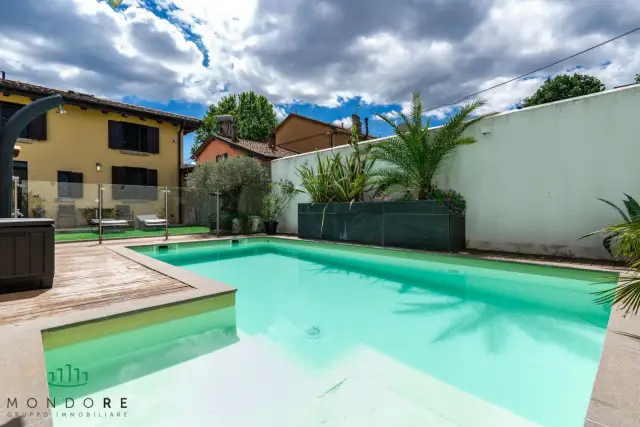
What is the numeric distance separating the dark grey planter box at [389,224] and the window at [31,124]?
11.9 meters

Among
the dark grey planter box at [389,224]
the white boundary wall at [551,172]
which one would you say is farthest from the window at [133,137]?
the white boundary wall at [551,172]

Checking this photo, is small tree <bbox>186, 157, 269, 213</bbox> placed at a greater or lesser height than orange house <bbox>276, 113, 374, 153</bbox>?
lesser

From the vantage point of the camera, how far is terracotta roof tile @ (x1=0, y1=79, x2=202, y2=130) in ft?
41.9

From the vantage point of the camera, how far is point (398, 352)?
3170 millimetres

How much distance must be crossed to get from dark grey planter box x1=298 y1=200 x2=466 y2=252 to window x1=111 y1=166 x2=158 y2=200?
6.39m

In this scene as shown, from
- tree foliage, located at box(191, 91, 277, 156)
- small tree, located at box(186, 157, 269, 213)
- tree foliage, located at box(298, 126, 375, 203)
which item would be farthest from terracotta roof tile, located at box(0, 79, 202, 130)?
tree foliage, located at box(191, 91, 277, 156)

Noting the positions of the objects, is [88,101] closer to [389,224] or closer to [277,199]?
[277,199]

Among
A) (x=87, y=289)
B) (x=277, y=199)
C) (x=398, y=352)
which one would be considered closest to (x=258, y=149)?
(x=277, y=199)

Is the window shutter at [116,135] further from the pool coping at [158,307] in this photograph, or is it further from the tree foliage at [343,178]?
the pool coping at [158,307]

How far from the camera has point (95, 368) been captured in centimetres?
273

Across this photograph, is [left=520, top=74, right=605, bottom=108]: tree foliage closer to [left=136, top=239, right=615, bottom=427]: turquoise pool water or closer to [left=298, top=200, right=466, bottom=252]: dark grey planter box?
[left=298, top=200, right=466, bottom=252]: dark grey planter box

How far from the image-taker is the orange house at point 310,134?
21578 millimetres

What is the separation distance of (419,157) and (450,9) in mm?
5338

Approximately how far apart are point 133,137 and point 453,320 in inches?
684
